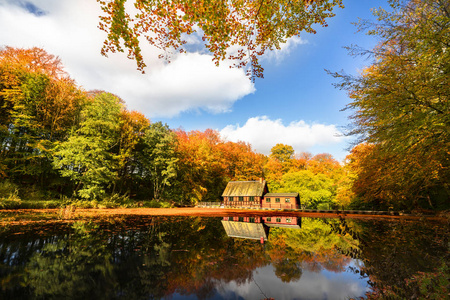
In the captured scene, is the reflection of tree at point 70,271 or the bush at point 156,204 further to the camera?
the bush at point 156,204

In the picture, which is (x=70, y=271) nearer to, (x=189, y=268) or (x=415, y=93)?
(x=189, y=268)

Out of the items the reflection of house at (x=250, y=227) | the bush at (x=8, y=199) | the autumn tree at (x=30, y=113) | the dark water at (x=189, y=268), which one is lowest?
the reflection of house at (x=250, y=227)

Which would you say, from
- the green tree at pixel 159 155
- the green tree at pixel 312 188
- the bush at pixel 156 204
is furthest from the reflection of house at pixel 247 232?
the green tree at pixel 312 188

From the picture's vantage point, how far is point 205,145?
132 ft

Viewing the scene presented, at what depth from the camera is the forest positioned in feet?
19.0

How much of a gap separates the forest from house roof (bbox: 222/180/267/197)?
15.1ft

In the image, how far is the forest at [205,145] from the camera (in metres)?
5.80

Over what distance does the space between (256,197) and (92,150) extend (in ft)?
92.8

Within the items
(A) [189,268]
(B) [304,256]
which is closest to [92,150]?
(A) [189,268]

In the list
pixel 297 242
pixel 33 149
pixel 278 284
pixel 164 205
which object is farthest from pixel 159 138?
pixel 278 284

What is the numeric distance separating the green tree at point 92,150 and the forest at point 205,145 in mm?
140

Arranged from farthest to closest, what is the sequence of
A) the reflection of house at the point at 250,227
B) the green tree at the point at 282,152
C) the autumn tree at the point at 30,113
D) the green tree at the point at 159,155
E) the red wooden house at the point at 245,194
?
the green tree at the point at 282,152
the red wooden house at the point at 245,194
the green tree at the point at 159,155
the autumn tree at the point at 30,113
the reflection of house at the point at 250,227

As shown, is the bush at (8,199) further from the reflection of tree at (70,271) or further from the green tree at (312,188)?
the green tree at (312,188)

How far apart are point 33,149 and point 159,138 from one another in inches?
627
